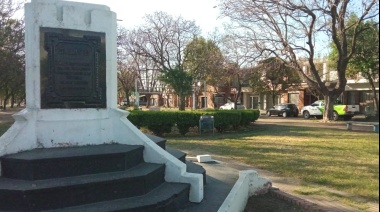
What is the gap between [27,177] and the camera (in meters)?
3.90

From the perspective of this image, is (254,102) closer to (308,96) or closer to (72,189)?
(308,96)

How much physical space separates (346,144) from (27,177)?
35.7 ft

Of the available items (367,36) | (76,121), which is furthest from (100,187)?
(367,36)

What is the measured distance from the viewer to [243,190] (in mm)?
5055

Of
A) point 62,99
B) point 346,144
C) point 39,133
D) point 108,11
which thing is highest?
point 108,11

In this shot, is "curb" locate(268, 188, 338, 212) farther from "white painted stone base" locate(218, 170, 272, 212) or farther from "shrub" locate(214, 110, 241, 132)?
"shrub" locate(214, 110, 241, 132)

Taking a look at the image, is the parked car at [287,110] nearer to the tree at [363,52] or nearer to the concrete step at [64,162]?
the tree at [363,52]

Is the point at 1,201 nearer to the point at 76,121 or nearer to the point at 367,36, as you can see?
the point at 76,121

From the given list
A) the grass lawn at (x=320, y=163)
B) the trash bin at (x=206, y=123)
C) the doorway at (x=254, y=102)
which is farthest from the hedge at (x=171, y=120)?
the doorway at (x=254, y=102)

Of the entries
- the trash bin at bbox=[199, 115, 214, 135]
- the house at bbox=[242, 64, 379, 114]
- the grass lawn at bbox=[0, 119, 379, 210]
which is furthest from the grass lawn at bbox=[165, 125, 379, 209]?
the house at bbox=[242, 64, 379, 114]

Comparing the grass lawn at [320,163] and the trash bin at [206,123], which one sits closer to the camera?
the grass lawn at [320,163]

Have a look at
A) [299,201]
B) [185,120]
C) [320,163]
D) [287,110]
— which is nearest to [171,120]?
[185,120]

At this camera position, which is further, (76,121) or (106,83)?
(106,83)

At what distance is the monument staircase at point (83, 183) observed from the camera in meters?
3.64
